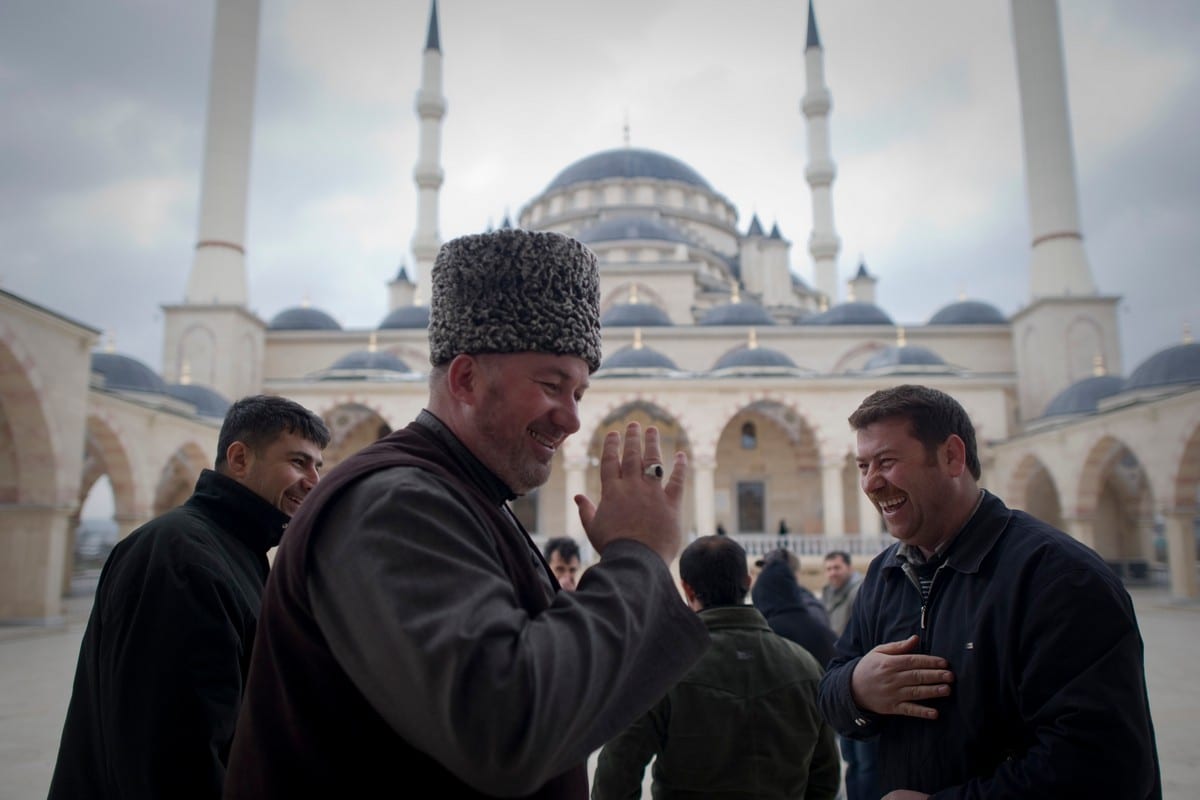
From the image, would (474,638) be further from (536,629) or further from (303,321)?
(303,321)

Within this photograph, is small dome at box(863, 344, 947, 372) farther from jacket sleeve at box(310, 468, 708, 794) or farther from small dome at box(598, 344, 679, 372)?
jacket sleeve at box(310, 468, 708, 794)

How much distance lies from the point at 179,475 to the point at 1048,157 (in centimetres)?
2221

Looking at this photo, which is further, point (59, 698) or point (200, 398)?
point (200, 398)

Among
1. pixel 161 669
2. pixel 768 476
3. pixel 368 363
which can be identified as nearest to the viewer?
pixel 161 669

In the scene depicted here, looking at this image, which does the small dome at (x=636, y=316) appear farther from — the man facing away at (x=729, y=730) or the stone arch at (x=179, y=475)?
the man facing away at (x=729, y=730)

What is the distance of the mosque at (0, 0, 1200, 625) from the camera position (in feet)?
35.0

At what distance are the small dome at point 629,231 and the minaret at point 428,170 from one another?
197 inches

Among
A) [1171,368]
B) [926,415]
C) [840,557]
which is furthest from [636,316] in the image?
[926,415]

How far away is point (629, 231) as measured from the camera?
27.2 m

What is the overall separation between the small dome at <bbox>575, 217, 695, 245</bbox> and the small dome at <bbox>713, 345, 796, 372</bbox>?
32.4 feet

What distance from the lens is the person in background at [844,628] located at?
11.3 ft

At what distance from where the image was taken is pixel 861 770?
3604 millimetres

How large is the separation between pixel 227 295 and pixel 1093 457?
20.2m

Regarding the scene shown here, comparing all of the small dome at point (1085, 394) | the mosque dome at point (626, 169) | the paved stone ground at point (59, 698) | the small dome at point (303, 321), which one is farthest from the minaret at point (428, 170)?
the small dome at point (1085, 394)
